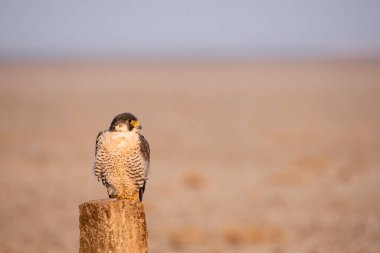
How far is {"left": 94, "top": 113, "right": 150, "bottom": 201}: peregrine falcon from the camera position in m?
5.81

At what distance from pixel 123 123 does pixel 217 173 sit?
1023 centimetres

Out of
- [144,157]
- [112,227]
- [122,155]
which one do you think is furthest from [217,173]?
[112,227]

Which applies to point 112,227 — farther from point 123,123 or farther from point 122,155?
point 123,123

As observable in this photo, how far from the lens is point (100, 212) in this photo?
205 inches

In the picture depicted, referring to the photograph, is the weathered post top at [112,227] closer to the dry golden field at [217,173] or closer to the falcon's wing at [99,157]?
the falcon's wing at [99,157]

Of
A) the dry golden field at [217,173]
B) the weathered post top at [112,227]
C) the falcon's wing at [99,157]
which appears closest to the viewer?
the weathered post top at [112,227]

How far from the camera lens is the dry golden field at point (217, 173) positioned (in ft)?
33.3

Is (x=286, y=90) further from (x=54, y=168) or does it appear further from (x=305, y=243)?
(x=305, y=243)

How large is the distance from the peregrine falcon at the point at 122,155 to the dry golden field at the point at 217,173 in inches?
142

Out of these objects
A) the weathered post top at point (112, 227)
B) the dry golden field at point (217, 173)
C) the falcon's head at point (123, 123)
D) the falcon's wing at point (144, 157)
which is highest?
the dry golden field at point (217, 173)

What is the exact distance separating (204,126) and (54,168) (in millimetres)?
9672

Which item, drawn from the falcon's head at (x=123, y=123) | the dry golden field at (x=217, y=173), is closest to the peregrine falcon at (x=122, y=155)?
the falcon's head at (x=123, y=123)

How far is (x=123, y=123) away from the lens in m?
5.78

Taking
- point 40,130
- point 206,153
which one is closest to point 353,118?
point 206,153
